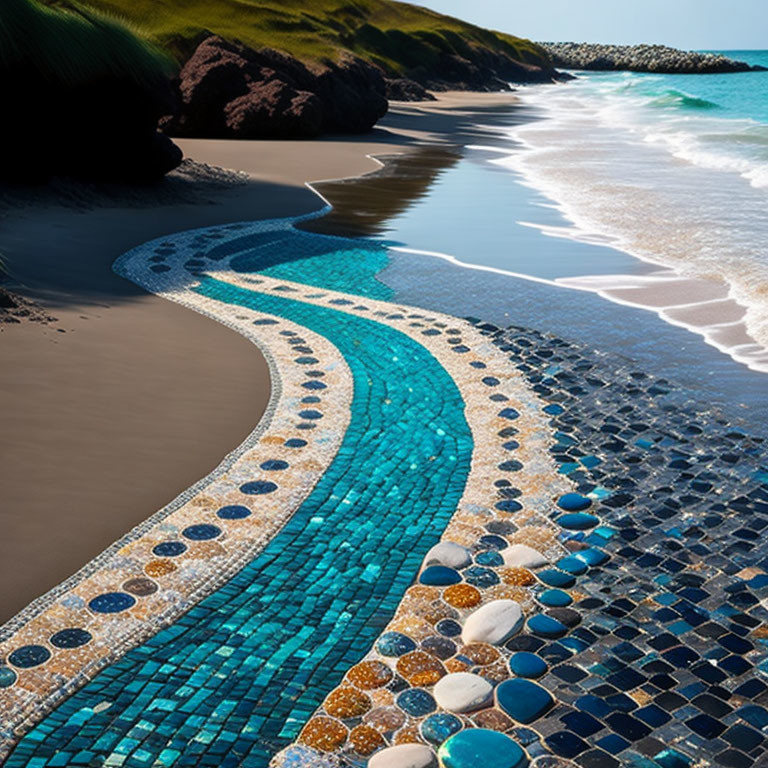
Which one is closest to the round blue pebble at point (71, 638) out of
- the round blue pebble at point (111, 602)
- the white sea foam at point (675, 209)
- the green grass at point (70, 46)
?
the round blue pebble at point (111, 602)

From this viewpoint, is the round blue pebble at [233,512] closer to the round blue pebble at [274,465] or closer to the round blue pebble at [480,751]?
the round blue pebble at [274,465]

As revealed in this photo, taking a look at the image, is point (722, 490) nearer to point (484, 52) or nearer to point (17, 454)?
point (17, 454)

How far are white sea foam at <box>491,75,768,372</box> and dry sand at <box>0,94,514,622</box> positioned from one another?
3465mm

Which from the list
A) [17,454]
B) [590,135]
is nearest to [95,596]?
[17,454]

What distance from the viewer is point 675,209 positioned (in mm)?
11797

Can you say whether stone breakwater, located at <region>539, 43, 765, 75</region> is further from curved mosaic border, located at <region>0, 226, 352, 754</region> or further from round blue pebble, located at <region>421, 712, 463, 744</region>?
round blue pebble, located at <region>421, 712, 463, 744</region>

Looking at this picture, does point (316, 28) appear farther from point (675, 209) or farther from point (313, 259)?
point (313, 259)

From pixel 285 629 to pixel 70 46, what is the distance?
9.11 m

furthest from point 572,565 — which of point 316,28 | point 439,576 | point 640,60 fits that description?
point 640,60

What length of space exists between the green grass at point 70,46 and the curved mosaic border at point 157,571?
263 inches

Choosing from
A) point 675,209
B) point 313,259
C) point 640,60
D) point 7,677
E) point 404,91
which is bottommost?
point 7,677

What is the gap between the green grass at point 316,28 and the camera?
75.6ft

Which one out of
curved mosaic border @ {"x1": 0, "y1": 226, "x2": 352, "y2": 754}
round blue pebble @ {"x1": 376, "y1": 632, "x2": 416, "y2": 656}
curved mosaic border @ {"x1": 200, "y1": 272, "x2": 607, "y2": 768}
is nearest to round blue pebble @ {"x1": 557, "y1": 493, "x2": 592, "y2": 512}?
curved mosaic border @ {"x1": 200, "y1": 272, "x2": 607, "y2": 768}

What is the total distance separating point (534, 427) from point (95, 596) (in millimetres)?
2544
